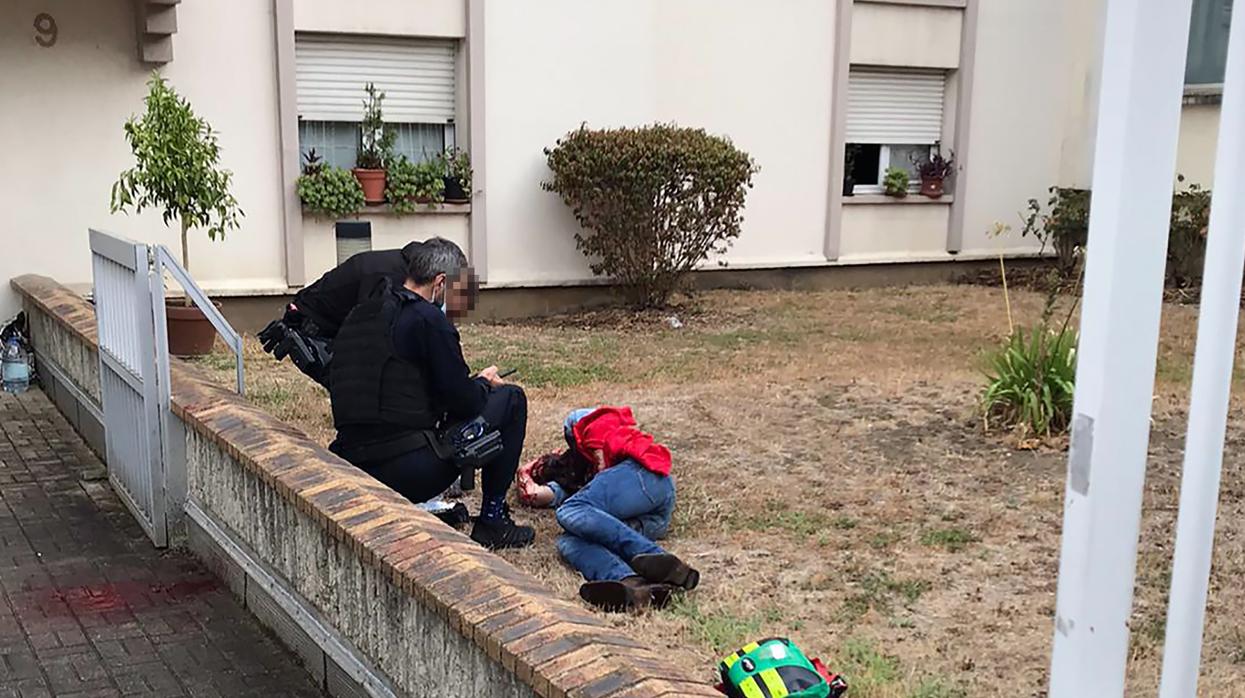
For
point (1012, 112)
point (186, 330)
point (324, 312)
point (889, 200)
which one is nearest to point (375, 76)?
point (186, 330)

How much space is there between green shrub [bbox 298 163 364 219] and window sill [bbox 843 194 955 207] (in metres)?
5.52

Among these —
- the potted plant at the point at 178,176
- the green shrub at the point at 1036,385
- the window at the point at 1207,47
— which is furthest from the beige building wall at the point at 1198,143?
the potted plant at the point at 178,176

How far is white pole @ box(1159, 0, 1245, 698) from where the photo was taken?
4.74 ft

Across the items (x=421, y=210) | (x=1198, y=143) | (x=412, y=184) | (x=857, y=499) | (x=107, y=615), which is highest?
(x=1198, y=143)

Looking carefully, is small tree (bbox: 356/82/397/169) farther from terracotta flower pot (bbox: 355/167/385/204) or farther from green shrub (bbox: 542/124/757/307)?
green shrub (bbox: 542/124/757/307)

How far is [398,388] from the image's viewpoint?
14.0 feet

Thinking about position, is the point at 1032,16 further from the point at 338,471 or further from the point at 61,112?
the point at 338,471

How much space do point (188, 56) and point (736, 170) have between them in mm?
4853

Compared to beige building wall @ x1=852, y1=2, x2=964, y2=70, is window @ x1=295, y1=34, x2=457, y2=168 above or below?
below

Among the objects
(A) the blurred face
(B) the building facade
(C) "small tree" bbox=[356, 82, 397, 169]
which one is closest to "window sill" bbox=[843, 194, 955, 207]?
(B) the building facade

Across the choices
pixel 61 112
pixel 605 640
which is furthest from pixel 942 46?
pixel 605 640

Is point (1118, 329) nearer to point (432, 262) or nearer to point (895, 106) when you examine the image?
point (432, 262)

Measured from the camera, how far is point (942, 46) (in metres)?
12.7

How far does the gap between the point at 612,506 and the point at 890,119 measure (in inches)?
373
